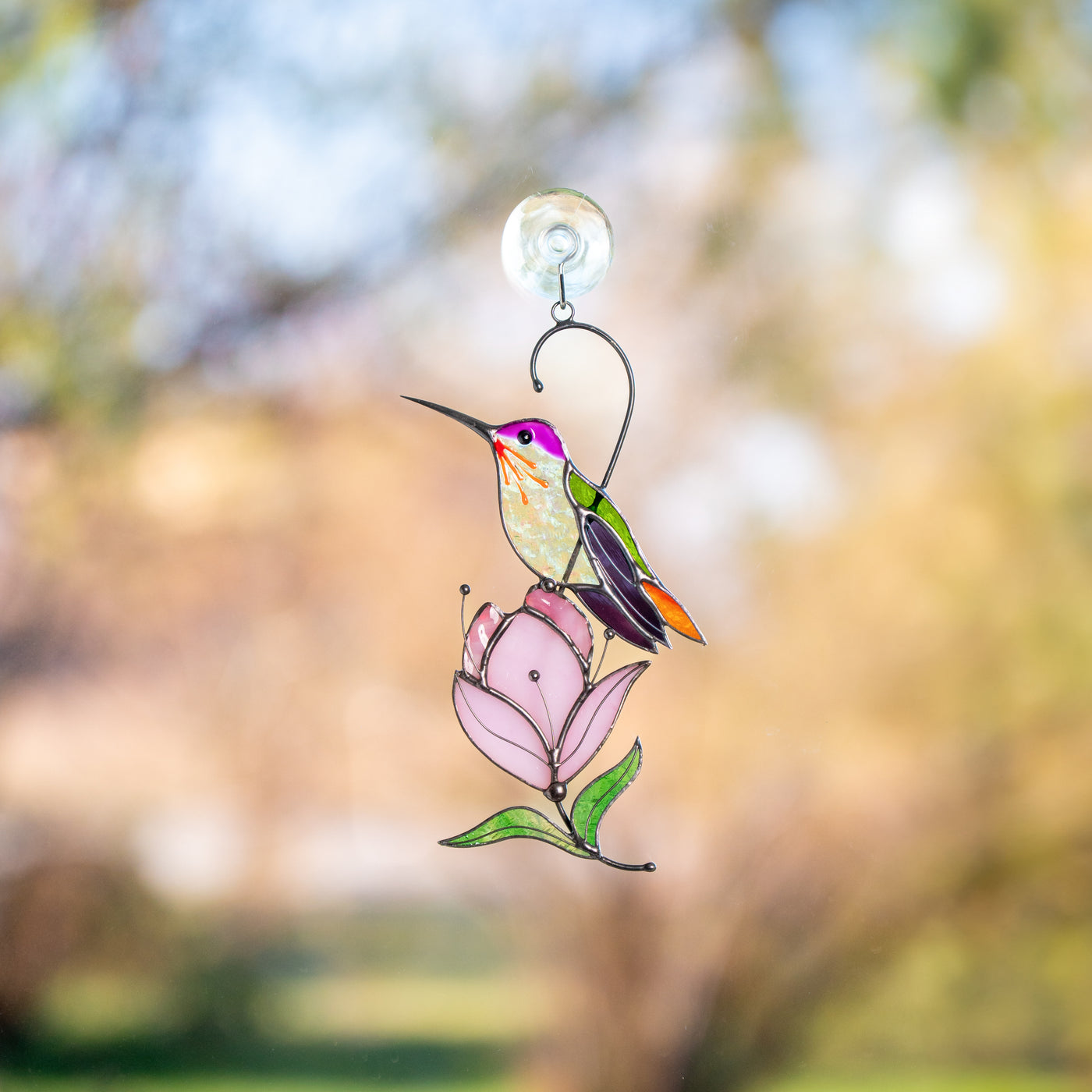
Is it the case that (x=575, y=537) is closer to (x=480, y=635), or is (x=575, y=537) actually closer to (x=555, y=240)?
(x=480, y=635)

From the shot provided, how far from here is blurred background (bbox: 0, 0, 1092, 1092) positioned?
3.60 feet

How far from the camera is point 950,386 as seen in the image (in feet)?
3.65

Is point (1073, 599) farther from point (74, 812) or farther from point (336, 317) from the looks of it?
point (74, 812)

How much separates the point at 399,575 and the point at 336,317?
0.29m

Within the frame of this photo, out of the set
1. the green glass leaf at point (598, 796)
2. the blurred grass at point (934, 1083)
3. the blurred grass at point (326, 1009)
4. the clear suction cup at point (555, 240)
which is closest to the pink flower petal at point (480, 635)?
the green glass leaf at point (598, 796)

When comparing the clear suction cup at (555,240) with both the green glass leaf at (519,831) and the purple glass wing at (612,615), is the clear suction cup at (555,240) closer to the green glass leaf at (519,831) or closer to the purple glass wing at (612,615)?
the purple glass wing at (612,615)

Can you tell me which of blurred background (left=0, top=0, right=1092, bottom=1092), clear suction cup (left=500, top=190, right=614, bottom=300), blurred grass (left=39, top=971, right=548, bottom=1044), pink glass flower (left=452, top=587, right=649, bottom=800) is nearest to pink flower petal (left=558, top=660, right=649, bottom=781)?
pink glass flower (left=452, top=587, right=649, bottom=800)

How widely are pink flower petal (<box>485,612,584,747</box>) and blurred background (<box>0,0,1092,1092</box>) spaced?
1.53 ft

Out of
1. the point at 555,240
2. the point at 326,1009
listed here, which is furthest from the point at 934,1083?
the point at 555,240

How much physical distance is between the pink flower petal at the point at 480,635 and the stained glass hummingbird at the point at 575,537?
0.12 ft

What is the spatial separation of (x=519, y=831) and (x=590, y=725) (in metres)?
0.08

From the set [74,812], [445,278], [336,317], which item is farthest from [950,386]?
[74,812]

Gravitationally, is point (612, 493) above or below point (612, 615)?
above

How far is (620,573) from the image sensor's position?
2.03ft
